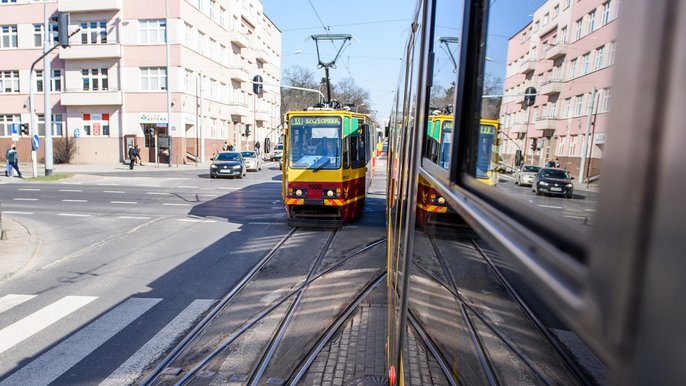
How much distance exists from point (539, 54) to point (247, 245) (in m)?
8.83

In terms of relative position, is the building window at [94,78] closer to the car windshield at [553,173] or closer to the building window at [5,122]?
the building window at [5,122]

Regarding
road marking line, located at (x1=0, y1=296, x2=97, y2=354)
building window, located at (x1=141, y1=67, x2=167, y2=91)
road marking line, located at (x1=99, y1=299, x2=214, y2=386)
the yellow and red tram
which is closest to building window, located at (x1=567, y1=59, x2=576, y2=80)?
road marking line, located at (x1=99, y1=299, x2=214, y2=386)

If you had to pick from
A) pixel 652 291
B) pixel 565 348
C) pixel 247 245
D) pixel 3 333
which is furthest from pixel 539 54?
pixel 247 245

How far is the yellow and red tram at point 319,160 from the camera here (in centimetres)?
1037

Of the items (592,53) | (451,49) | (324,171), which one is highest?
(451,49)

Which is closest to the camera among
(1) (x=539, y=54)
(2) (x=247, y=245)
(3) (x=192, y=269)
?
(1) (x=539, y=54)

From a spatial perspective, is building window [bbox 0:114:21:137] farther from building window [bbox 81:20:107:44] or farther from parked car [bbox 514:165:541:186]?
parked car [bbox 514:165:541:186]

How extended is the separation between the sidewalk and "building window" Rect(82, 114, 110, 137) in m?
28.0

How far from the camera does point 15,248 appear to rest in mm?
8820

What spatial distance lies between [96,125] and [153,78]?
6.37m

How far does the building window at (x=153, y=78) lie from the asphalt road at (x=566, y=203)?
38903 millimetres

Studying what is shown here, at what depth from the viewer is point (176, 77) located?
115 feet

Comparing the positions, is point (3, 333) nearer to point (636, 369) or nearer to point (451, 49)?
point (451, 49)

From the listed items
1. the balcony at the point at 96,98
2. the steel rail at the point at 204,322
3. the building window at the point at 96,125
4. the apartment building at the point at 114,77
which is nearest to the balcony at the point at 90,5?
the apartment building at the point at 114,77
